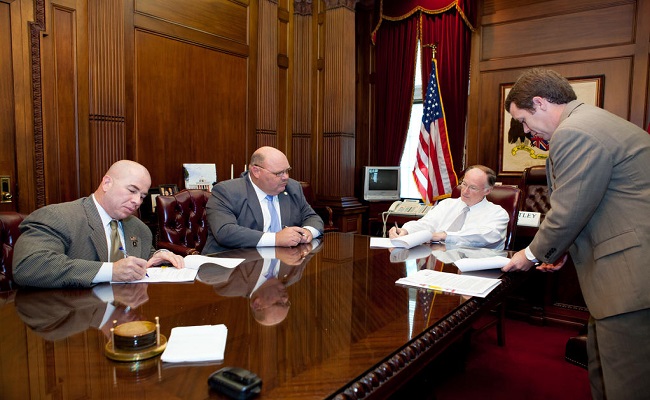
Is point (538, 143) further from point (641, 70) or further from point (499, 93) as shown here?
point (641, 70)

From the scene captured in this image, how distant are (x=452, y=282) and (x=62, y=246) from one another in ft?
5.18

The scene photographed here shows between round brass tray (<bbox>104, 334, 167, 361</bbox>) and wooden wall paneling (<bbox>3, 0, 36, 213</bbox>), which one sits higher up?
wooden wall paneling (<bbox>3, 0, 36, 213</bbox>)

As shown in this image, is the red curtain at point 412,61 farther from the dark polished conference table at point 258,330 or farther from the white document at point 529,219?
the dark polished conference table at point 258,330

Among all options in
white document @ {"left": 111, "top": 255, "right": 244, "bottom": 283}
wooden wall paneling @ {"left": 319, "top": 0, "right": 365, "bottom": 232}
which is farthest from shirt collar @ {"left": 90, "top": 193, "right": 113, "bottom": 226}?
wooden wall paneling @ {"left": 319, "top": 0, "right": 365, "bottom": 232}

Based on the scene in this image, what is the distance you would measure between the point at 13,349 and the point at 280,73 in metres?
4.81

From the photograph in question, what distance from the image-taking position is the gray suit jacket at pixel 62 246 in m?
1.71

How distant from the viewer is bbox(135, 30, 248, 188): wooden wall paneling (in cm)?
414

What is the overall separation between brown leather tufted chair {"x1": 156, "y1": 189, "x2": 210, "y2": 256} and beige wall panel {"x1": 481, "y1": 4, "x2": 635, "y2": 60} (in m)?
3.77

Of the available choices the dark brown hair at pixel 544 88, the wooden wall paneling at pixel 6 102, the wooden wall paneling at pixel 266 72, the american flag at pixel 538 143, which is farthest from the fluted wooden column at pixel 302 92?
the dark brown hair at pixel 544 88

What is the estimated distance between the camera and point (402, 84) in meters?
5.99

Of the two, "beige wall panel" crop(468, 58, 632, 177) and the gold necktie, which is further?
"beige wall panel" crop(468, 58, 632, 177)

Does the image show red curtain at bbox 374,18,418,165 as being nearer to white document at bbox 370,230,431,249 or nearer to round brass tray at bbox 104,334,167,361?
white document at bbox 370,230,431,249

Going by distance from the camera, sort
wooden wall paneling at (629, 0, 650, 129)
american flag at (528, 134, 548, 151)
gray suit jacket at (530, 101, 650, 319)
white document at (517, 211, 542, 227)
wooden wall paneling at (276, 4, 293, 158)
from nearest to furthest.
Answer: gray suit jacket at (530, 101, 650, 319) → white document at (517, 211, 542, 227) → wooden wall paneling at (629, 0, 650, 129) → american flag at (528, 134, 548, 151) → wooden wall paneling at (276, 4, 293, 158)

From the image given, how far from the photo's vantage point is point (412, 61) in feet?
19.2
